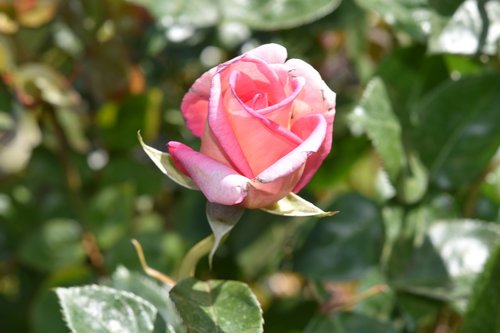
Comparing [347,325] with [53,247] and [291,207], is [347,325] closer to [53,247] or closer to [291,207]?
[291,207]

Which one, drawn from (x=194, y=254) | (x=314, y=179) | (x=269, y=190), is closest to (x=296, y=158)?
(x=269, y=190)

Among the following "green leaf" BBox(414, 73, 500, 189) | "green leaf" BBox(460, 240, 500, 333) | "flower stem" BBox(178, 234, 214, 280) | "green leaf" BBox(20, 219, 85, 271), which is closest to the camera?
"flower stem" BBox(178, 234, 214, 280)

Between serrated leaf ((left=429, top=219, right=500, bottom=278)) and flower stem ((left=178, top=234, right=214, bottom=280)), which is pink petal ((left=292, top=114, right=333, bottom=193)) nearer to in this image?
flower stem ((left=178, top=234, right=214, bottom=280))

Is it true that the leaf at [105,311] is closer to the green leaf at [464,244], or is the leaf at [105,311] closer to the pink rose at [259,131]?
the pink rose at [259,131]

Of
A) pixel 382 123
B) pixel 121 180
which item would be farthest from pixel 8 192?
pixel 382 123

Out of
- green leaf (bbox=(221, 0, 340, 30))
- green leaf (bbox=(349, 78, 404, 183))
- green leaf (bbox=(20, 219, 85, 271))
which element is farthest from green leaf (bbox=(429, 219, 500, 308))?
green leaf (bbox=(20, 219, 85, 271))

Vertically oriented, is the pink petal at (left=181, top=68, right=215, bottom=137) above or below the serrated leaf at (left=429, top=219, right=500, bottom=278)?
above
